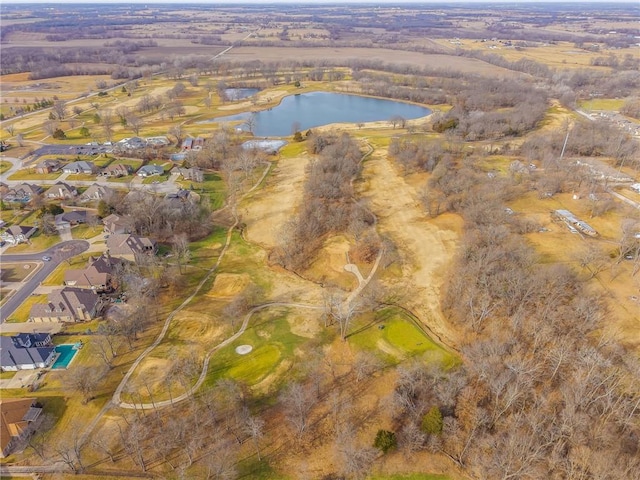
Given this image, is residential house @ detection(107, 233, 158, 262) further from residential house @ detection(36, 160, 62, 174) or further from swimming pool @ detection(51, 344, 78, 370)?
residential house @ detection(36, 160, 62, 174)

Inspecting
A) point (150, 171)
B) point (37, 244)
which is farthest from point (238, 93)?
point (37, 244)

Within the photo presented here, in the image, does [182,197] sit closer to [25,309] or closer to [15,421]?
[25,309]

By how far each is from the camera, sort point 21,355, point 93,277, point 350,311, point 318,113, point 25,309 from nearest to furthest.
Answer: point 21,355, point 350,311, point 25,309, point 93,277, point 318,113

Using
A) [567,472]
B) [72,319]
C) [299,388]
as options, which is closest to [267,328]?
[299,388]

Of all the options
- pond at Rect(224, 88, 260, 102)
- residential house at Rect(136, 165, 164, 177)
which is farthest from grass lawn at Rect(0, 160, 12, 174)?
pond at Rect(224, 88, 260, 102)

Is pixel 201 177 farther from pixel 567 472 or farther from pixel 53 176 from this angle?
pixel 567 472

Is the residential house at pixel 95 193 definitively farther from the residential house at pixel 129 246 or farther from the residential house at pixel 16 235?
the residential house at pixel 129 246

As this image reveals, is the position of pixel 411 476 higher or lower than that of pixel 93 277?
lower
